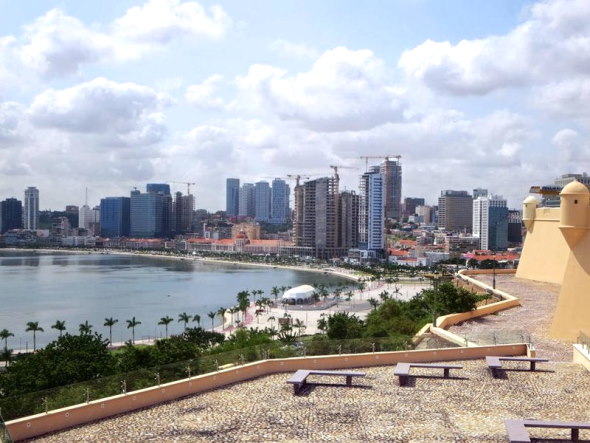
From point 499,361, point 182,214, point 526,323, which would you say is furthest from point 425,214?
point 499,361

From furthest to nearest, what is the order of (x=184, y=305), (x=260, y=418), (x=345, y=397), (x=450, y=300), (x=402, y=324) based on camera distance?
(x=184, y=305) < (x=402, y=324) < (x=450, y=300) < (x=345, y=397) < (x=260, y=418)

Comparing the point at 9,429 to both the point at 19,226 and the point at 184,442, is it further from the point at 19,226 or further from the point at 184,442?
the point at 19,226

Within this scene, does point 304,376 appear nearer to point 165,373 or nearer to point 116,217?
point 165,373

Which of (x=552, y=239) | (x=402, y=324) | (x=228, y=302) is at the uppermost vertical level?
(x=552, y=239)

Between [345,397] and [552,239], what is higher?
[552,239]

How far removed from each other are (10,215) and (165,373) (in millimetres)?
173376

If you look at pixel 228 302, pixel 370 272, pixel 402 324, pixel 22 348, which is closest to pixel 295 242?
pixel 370 272

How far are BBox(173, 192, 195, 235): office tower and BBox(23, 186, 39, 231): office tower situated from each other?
42146 mm

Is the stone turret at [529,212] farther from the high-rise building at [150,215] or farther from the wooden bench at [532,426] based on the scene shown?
the high-rise building at [150,215]

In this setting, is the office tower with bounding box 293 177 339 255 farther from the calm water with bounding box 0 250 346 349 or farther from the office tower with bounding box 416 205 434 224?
the office tower with bounding box 416 205 434 224

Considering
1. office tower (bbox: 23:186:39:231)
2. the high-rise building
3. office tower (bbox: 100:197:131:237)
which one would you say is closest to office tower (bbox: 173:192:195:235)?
the high-rise building

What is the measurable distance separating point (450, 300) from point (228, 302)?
116ft

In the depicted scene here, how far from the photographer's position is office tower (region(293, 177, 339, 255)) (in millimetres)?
100938

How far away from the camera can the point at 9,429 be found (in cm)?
737
